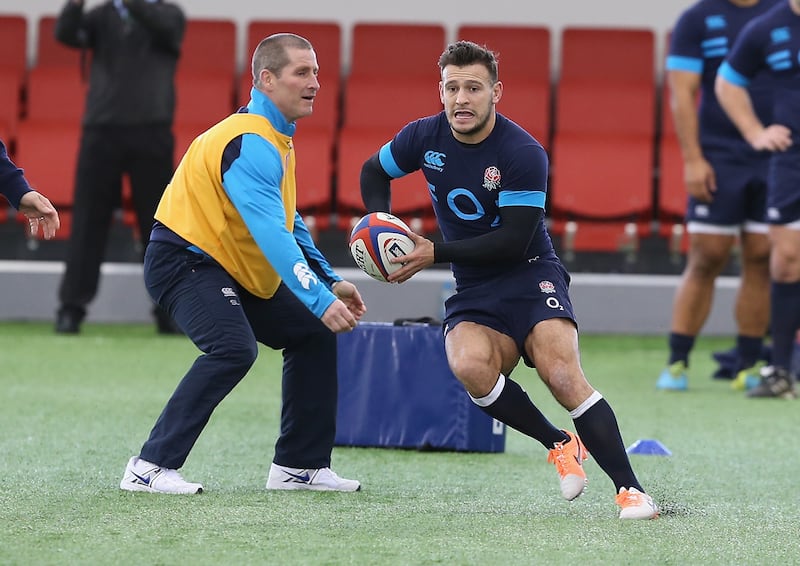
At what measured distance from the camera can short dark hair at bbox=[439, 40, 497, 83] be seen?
4.41 meters

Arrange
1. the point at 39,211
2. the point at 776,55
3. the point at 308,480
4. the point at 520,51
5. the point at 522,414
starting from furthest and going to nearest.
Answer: the point at 520,51
the point at 776,55
the point at 308,480
the point at 522,414
the point at 39,211

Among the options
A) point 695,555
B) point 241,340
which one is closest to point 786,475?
point 695,555

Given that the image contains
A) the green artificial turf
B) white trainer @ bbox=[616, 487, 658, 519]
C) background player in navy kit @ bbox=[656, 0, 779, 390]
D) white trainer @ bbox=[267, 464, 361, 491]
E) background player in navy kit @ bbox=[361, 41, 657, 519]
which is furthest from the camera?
background player in navy kit @ bbox=[656, 0, 779, 390]

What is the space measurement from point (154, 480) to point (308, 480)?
20.1 inches

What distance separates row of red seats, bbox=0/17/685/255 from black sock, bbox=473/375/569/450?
227 inches

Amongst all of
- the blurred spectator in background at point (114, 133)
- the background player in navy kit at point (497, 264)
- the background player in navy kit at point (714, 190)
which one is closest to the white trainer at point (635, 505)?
the background player in navy kit at point (497, 264)

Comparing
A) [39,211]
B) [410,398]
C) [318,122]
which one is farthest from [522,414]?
[318,122]

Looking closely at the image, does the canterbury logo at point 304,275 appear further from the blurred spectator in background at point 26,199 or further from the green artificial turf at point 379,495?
the blurred spectator in background at point 26,199

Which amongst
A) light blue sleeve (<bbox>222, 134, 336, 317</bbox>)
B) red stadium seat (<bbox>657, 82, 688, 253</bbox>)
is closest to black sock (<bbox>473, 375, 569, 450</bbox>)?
light blue sleeve (<bbox>222, 134, 336, 317</bbox>)

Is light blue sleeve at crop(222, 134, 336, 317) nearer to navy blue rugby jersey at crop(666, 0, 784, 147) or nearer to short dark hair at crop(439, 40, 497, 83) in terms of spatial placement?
short dark hair at crop(439, 40, 497, 83)

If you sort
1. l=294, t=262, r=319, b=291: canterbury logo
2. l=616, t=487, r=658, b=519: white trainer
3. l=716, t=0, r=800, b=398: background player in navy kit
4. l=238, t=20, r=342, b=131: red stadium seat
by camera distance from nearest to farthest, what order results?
1. l=616, t=487, r=658, b=519: white trainer
2. l=294, t=262, r=319, b=291: canterbury logo
3. l=716, t=0, r=800, b=398: background player in navy kit
4. l=238, t=20, r=342, b=131: red stadium seat

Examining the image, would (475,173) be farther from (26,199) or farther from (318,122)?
(318,122)

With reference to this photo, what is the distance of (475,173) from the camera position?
176 inches

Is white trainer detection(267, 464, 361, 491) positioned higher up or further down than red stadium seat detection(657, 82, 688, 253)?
further down
